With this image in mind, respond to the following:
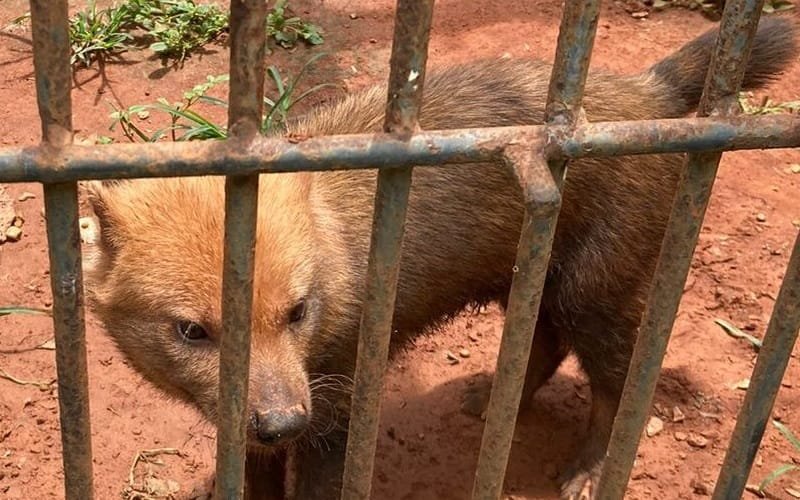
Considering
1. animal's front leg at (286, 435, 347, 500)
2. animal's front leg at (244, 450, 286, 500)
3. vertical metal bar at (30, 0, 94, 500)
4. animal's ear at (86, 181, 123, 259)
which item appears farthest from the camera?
animal's front leg at (244, 450, 286, 500)

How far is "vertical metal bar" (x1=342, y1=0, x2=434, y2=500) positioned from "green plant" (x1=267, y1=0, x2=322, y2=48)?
4034mm

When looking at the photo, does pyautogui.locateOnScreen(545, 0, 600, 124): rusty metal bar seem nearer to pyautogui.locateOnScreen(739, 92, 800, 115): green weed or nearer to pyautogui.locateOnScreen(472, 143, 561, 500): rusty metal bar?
pyautogui.locateOnScreen(472, 143, 561, 500): rusty metal bar

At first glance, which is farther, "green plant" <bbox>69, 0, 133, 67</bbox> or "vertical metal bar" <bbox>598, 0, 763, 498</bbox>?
"green plant" <bbox>69, 0, 133, 67</bbox>

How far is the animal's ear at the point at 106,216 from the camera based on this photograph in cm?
289

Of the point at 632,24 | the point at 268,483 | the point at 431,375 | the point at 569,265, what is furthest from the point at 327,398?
the point at 632,24

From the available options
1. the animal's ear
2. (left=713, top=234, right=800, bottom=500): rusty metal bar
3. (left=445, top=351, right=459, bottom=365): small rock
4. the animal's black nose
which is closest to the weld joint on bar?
(left=713, top=234, right=800, bottom=500): rusty metal bar

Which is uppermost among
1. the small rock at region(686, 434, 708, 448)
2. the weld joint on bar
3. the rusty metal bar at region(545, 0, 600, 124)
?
the rusty metal bar at region(545, 0, 600, 124)

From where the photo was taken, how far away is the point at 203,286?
9.11ft

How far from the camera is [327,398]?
3.22 metres

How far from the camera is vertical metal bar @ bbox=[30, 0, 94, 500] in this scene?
1420 mm

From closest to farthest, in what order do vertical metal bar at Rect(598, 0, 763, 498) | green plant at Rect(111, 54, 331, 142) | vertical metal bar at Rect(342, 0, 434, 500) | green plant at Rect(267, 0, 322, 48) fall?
vertical metal bar at Rect(342, 0, 434, 500), vertical metal bar at Rect(598, 0, 763, 498), green plant at Rect(111, 54, 331, 142), green plant at Rect(267, 0, 322, 48)

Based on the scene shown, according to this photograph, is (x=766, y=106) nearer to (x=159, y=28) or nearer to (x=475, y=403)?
(x=475, y=403)

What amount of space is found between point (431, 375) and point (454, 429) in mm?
286

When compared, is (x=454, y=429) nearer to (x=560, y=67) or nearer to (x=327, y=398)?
(x=327, y=398)
